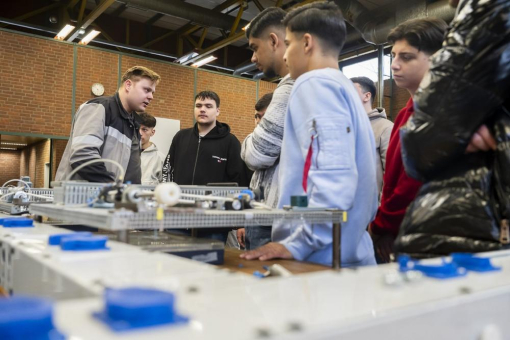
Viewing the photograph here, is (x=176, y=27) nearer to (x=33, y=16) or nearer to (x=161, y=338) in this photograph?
(x=33, y=16)

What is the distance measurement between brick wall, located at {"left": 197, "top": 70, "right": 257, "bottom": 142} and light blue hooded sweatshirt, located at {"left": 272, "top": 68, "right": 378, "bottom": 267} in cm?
749

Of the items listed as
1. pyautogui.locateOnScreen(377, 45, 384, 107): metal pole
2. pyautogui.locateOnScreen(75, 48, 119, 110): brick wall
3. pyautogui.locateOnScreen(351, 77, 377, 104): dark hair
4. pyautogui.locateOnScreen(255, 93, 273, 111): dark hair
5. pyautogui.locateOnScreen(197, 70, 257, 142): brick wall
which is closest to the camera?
pyautogui.locateOnScreen(255, 93, 273, 111): dark hair

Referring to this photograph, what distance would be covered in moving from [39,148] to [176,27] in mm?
4889

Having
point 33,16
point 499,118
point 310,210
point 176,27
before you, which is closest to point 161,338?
point 310,210

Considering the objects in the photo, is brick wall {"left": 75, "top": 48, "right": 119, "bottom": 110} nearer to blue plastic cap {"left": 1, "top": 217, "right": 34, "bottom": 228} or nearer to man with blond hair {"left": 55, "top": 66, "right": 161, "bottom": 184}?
man with blond hair {"left": 55, "top": 66, "right": 161, "bottom": 184}

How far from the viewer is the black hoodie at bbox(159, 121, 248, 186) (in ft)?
11.3

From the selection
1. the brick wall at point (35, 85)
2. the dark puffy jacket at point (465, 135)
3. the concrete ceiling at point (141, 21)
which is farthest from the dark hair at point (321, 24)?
the concrete ceiling at point (141, 21)

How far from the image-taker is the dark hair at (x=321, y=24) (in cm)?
159

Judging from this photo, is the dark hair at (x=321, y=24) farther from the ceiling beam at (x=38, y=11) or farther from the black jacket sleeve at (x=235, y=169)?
the ceiling beam at (x=38, y=11)

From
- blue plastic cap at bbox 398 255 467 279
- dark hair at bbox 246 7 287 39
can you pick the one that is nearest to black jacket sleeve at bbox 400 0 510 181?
blue plastic cap at bbox 398 255 467 279

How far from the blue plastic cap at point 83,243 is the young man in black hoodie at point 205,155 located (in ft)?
8.40

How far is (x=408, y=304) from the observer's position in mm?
463

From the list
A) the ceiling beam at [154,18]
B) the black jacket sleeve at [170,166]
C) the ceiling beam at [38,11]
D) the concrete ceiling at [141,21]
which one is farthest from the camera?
the ceiling beam at [154,18]

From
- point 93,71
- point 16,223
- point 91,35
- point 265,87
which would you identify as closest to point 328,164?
point 16,223
